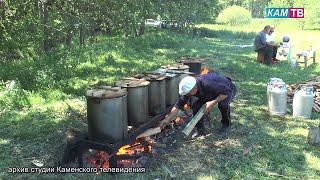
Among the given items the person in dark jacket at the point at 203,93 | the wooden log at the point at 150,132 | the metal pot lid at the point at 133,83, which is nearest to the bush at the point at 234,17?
the person in dark jacket at the point at 203,93

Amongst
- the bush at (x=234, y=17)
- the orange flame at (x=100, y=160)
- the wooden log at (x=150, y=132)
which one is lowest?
the orange flame at (x=100, y=160)

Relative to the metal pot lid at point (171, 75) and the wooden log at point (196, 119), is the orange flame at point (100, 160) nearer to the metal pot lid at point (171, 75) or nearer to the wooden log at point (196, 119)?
the wooden log at point (196, 119)

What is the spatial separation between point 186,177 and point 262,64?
391 inches

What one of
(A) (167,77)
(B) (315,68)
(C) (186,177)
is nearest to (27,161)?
(C) (186,177)

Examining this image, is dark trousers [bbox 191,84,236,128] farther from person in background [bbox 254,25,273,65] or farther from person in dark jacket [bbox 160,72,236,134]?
person in background [bbox 254,25,273,65]

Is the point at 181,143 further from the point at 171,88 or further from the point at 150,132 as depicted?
the point at 171,88

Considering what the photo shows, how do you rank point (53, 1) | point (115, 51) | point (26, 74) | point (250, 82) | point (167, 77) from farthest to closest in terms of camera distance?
point (115, 51) < point (53, 1) < point (250, 82) < point (26, 74) < point (167, 77)

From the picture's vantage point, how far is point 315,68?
13641 mm

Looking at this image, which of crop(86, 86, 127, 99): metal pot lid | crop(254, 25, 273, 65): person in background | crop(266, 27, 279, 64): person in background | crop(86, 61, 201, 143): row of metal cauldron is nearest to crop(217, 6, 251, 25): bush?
crop(266, 27, 279, 64): person in background

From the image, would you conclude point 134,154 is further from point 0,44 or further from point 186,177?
point 0,44

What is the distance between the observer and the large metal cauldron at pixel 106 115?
16.8 ft

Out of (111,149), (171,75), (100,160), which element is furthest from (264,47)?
(111,149)

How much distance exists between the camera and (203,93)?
20.9 feet

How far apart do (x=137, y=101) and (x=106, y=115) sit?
0.81m
